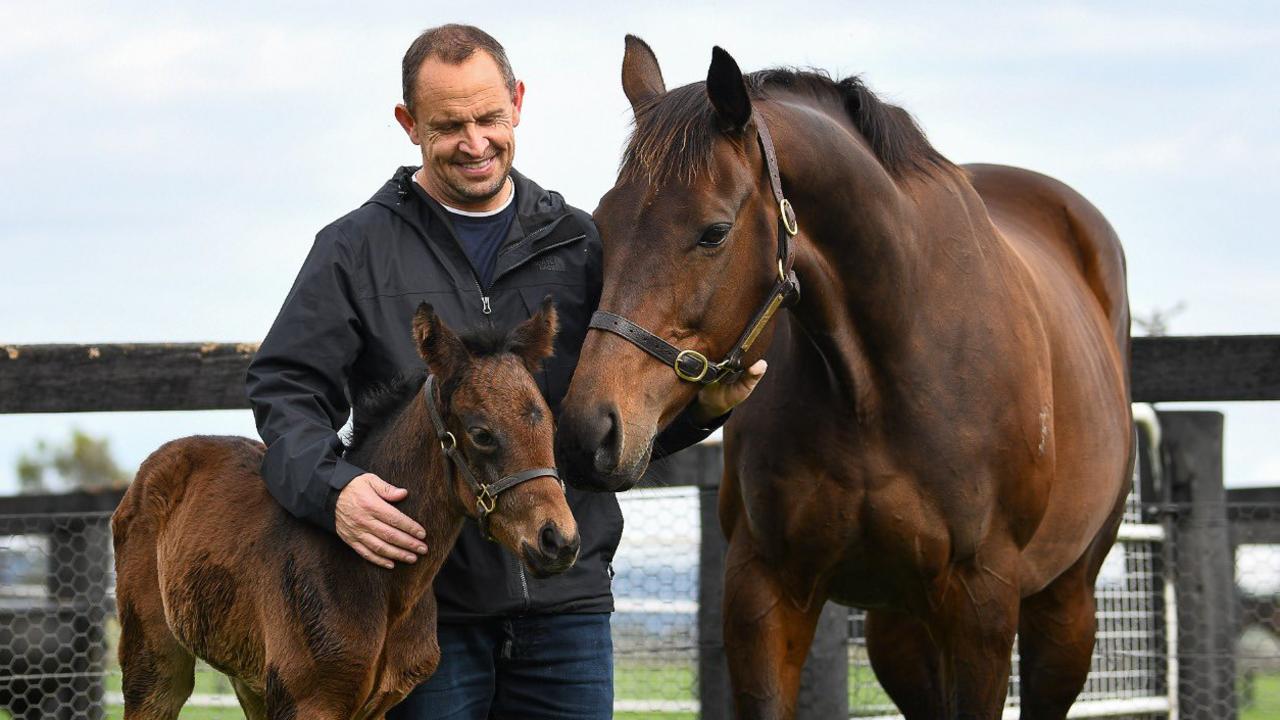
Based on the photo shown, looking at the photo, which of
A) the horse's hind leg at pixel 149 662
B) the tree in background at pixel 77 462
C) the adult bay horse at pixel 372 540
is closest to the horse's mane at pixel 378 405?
the adult bay horse at pixel 372 540

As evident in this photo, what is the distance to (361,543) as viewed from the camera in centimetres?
285

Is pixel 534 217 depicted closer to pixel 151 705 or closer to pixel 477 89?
pixel 477 89

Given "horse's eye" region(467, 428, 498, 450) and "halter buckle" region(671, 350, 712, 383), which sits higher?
"halter buckle" region(671, 350, 712, 383)

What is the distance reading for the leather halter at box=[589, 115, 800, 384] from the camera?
2.96 meters

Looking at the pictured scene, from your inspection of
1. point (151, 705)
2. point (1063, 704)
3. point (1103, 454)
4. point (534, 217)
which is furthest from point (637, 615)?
point (534, 217)

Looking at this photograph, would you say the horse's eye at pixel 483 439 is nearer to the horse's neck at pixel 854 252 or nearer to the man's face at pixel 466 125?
the man's face at pixel 466 125

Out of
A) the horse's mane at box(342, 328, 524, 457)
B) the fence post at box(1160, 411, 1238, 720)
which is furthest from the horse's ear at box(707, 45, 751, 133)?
the fence post at box(1160, 411, 1238, 720)

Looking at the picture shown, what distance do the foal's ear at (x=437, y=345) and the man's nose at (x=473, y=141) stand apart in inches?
16.1

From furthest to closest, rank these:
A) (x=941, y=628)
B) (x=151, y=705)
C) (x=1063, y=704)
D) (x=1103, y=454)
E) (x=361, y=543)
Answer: (x=1063, y=704) → (x=1103, y=454) → (x=941, y=628) → (x=151, y=705) → (x=361, y=543)

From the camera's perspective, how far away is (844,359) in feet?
11.9

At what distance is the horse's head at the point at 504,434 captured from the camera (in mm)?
2684

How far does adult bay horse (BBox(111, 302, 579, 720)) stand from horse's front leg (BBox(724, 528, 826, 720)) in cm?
108

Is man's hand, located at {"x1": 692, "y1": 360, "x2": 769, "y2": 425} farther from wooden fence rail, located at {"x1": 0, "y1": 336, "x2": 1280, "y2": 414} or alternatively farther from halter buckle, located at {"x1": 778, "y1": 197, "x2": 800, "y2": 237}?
wooden fence rail, located at {"x1": 0, "y1": 336, "x2": 1280, "y2": 414}

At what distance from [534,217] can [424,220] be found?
0.24 metres
